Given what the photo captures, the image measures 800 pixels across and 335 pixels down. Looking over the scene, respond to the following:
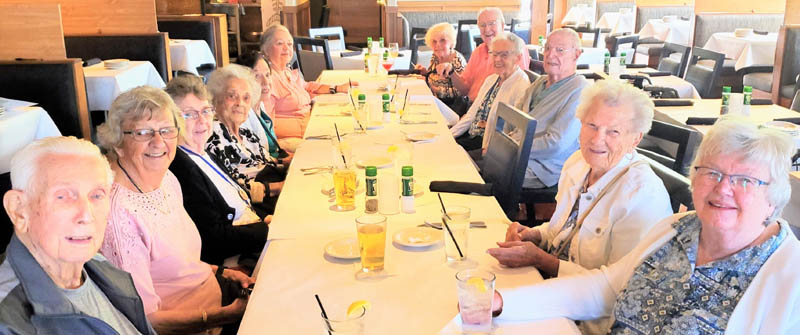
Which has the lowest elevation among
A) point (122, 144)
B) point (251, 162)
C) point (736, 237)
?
point (251, 162)

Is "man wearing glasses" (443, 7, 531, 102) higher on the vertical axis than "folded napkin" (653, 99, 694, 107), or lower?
higher

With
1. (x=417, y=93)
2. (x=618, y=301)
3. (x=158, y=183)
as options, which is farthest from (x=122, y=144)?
(x=417, y=93)

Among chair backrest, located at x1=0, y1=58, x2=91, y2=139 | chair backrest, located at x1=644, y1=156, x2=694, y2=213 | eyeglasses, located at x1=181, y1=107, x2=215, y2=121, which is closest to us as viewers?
chair backrest, located at x1=644, y1=156, x2=694, y2=213

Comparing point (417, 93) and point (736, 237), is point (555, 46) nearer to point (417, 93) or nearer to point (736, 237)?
point (417, 93)

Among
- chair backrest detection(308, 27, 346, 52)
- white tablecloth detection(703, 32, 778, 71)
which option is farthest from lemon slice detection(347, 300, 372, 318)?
white tablecloth detection(703, 32, 778, 71)

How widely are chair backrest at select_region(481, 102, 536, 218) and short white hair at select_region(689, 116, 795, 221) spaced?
45.8 inches

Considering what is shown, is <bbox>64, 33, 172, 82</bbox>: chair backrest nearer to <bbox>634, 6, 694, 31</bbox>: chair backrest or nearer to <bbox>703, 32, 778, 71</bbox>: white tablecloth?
<bbox>703, 32, 778, 71</bbox>: white tablecloth

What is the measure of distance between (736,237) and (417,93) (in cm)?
327

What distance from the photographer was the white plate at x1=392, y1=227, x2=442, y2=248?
1.87 metres

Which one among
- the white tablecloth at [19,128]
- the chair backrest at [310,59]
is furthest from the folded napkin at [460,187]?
the chair backrest at [310,59]

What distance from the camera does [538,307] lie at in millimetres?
1534

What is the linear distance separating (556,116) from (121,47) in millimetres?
3347

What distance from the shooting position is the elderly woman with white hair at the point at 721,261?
136cm

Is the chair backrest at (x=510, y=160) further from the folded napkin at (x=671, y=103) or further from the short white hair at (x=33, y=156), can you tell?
the short white hair at (x=33, y=156)
